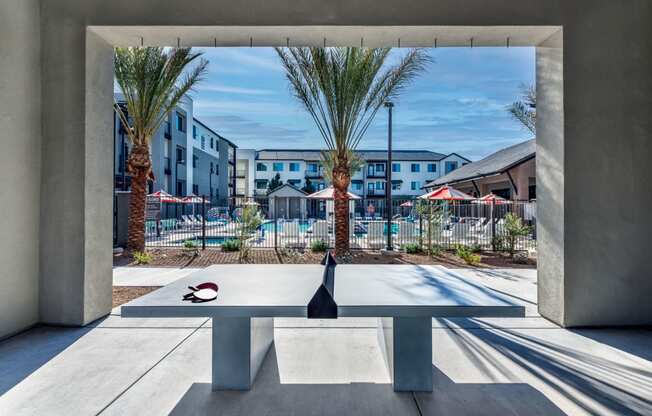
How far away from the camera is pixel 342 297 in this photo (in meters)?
2.54

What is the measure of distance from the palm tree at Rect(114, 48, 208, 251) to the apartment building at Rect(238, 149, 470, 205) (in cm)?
3685

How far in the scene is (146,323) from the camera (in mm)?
4375

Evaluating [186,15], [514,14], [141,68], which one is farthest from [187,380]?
[141,68]

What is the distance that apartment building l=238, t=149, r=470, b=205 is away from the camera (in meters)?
47.1

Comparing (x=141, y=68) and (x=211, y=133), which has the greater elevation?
(x=211, y=133)

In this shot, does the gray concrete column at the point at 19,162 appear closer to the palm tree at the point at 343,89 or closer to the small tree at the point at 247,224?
the palm tree at the point at 343,89

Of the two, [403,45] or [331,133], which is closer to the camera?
[403,45]

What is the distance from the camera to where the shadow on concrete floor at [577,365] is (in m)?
2.67

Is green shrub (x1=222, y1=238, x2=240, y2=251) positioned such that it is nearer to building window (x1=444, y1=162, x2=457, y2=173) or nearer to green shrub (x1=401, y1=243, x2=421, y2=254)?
green shrub (x1=401, y1=243, x2=421, y2=254)

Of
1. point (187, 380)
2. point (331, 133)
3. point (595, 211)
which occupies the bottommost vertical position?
point (187, 380)

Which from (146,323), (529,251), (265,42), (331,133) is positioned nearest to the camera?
(146,323)

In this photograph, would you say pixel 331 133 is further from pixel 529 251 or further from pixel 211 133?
pixel 211 133

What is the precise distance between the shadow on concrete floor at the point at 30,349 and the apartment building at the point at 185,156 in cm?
1798

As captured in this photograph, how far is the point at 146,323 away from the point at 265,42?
431 centimetres
